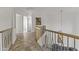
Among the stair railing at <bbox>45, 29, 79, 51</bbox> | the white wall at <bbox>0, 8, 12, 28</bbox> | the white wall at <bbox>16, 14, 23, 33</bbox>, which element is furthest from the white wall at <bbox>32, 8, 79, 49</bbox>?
the white wall at <bbox>0, 8, 12, 28</bbox>

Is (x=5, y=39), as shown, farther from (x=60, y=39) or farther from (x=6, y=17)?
(x=60, y=39)

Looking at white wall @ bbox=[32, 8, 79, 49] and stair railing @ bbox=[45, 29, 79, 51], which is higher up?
white wall @ bbox=[32, 8, 79, 49]

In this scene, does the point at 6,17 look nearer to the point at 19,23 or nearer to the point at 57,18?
the point at 19,23

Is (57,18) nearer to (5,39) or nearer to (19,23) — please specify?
(19,23)

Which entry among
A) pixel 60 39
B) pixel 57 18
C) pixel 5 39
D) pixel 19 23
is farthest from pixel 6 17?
pixel 60 39

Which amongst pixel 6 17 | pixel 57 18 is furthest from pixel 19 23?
pixel 57 18

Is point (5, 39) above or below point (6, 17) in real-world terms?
below

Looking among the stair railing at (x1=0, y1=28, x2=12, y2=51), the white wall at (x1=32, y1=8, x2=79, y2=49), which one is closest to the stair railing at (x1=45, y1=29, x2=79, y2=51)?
the white wall at (x1=32, y1=8, x2=79, y2=49)

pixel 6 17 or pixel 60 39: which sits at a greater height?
pixel 6 17

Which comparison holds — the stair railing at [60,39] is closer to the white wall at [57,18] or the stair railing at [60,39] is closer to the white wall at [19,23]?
the white wall at [57,18]

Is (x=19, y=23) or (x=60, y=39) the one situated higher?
(x=19, y=23)

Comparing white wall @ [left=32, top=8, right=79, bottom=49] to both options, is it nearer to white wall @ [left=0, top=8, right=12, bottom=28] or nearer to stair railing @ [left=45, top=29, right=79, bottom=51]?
stair railing @ [left=45, top=29, right=79, bottom=51]
